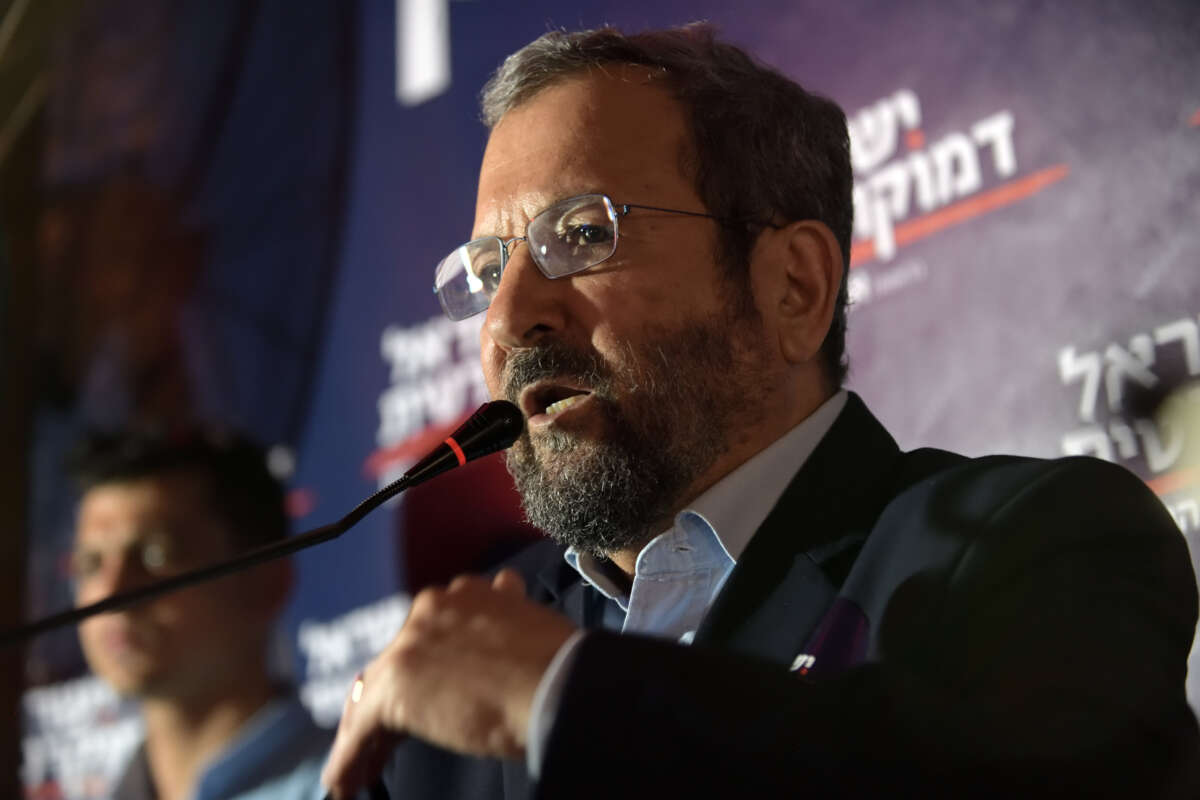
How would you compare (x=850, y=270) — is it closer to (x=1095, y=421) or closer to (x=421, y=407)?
(x=1095, y=421)

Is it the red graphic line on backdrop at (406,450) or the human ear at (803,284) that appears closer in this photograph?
the human ear at (803,284)

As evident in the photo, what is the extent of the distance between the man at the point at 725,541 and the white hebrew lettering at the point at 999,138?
0.74ft

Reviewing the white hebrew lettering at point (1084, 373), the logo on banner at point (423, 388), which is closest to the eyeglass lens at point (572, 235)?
the white hebrew lettering at point (1084, 373)

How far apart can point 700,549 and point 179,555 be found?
6.30 ft

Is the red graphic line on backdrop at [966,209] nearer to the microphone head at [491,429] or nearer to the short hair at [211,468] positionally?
the microphone head at [491,429]

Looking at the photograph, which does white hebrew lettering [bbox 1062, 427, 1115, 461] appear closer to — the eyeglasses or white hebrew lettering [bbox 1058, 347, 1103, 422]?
white hebrew lettering [bbox 1058, 347, 1103, 422]

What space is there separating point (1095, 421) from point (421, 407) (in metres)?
Answer: 1.60

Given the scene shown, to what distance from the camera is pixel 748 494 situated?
171 cm

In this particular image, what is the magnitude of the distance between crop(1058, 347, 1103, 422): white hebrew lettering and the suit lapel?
0.37 metres

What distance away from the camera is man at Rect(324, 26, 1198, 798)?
993mm

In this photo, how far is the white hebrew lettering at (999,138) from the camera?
1.98m

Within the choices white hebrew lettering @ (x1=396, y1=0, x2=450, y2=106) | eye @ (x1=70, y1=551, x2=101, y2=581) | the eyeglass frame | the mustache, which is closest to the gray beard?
the mustache

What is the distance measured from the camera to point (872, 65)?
2.19 m

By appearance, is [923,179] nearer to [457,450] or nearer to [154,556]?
[457,450]
